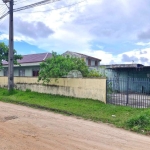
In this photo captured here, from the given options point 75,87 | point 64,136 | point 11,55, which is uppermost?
point 11,55

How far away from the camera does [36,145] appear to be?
17.9 feet

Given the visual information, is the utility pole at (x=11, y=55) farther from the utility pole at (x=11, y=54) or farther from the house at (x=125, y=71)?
the house at (x=125, y=71)

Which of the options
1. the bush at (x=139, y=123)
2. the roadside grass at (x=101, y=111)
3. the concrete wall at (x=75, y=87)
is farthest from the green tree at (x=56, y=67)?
the bush at (x=139, y=123)

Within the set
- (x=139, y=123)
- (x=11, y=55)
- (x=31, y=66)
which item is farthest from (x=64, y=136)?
(x=31, y=66)

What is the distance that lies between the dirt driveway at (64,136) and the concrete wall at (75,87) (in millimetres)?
4208

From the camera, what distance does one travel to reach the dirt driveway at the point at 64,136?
552 cm

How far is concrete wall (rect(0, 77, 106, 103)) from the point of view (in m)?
12.7

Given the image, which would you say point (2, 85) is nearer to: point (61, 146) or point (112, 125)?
point (112, 125)

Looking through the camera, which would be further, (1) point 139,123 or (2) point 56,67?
(2) point 56,67

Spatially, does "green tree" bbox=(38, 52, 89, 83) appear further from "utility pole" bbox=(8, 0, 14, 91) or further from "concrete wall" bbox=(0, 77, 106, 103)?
"utility pole" bbox=(8, 0, 14, 91)

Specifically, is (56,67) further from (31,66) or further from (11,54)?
(31,66)

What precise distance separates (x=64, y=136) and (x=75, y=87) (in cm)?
785

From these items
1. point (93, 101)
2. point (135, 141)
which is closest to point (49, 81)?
point (93, 101)

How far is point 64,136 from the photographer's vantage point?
6461 millimetres
